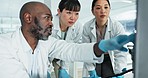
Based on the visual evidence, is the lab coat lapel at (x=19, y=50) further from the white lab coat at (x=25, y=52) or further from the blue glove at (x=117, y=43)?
the blue glove at (x=117, y=43)

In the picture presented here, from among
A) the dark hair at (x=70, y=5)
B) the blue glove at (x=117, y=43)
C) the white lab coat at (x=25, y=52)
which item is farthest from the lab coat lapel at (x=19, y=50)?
the blue glove at (x=117, y=43)

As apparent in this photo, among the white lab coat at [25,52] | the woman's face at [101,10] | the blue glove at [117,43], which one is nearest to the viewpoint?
the blue glove at [117,43]

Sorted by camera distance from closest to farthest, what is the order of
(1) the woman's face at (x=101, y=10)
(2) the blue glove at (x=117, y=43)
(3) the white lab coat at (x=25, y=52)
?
(2) the blue glove at (x=117, y=43) < (3) the white lab coat at (x=25, y=52) < (1) the woman's face at (x=101, y=10)

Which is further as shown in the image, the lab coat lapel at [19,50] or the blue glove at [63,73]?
the blue glove at [63,73]

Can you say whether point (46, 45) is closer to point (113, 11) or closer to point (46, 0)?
point (46, 0)

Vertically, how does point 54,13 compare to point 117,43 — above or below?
above

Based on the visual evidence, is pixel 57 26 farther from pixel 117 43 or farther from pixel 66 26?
pixel 117 43

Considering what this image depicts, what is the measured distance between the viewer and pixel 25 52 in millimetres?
898

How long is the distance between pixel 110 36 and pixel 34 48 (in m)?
0.39

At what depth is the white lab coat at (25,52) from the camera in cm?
81

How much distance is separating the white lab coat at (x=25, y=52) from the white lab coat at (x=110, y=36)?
0.24ft

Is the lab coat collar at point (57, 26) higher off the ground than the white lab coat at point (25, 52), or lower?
higher

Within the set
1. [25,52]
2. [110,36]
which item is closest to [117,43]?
[110,36]

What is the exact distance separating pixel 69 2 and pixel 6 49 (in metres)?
0.40
